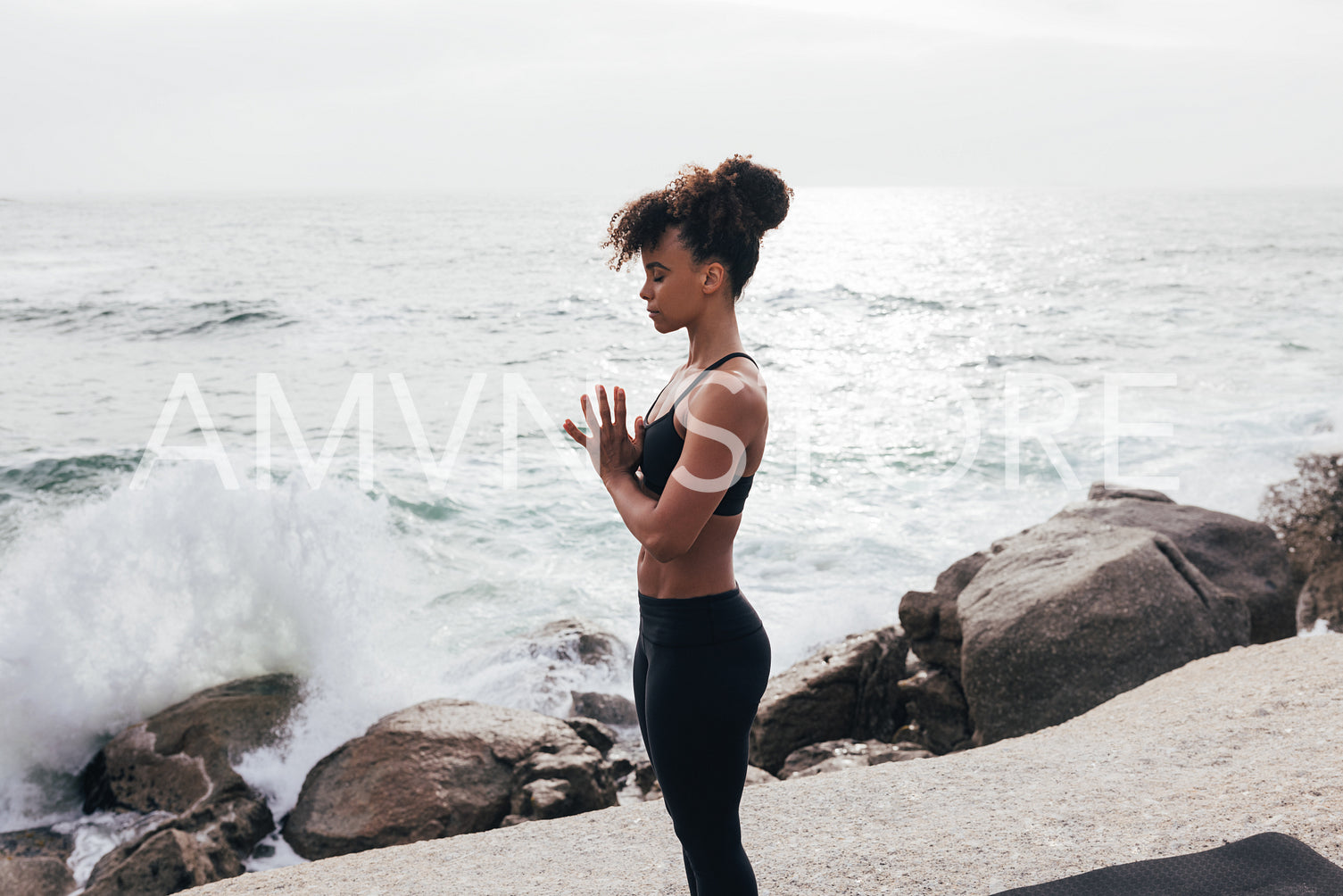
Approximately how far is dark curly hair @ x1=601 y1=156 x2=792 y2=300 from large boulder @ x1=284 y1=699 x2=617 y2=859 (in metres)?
3.77

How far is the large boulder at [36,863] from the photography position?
484 cm

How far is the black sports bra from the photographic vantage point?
6.86 ft

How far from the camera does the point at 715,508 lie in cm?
201

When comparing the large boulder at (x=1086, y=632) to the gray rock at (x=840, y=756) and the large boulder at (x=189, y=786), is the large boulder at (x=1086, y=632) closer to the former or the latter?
the gray rock at (x=840, y=756)

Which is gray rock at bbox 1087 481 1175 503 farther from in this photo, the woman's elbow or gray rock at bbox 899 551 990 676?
the woman's elbow

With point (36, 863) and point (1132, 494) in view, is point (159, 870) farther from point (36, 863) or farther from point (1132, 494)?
point (1132, 494)

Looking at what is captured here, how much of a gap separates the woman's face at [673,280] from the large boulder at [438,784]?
3674 mm

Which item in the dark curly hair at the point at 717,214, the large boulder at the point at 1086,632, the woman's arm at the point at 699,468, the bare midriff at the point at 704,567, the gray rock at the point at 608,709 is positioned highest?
the dark curly hair at the point at 717,214

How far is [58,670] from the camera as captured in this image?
667cm

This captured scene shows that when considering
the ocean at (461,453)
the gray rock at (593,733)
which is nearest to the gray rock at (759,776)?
the gray rock at (593,733)

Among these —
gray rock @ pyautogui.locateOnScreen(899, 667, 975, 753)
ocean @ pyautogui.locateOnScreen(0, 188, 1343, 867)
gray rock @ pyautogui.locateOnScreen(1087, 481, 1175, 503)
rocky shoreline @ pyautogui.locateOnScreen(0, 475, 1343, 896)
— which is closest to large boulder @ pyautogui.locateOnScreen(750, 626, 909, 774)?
rocky shoreline @ pyautogui.locateOnScreen(0, 475, 1343, 896)

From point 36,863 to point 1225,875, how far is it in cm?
583

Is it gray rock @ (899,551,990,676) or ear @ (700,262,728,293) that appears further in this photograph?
gray rock @ (899,551,990,676)

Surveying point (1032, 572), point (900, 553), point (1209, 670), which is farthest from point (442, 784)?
point (900, 553)
